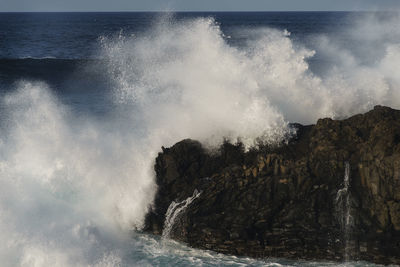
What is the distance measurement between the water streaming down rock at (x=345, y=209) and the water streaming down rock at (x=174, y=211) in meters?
3.35

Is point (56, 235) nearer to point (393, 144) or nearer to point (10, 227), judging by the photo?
point (10, 227)

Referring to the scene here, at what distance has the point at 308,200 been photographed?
1237 centimetres

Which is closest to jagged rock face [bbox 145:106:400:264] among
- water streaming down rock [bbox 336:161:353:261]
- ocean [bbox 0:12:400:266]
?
water streaming down rock [bbox 336:161:353:261]

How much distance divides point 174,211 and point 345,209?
13.4 ft

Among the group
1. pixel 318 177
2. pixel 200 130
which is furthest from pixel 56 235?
pixel 318 177

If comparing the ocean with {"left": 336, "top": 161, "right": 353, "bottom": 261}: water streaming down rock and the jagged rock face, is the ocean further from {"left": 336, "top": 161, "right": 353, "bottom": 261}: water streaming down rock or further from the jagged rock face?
{"left": 336, "top": 161, "right": 353, "bottom": 261}: water streaming down rock

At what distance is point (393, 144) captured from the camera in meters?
12.4

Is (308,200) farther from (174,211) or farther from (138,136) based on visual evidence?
(138,136)

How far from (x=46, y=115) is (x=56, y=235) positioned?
29.7ft

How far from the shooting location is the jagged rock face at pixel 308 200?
38.6ft

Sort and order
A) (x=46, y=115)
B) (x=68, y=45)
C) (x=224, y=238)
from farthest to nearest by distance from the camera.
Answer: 1. (x=68, y=45)
2. (x=46, y=115)
3. (x=224, y=238)

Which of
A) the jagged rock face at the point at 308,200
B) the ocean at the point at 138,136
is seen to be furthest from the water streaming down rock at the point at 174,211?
the ocean at the point at 138,136

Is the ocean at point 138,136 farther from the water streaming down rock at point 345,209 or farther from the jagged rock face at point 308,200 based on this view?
the water streaming down rock at point 345,209

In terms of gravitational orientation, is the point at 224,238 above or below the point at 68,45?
below
